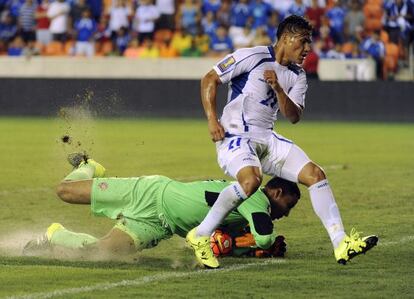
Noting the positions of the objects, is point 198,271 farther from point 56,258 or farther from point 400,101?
point 400,101

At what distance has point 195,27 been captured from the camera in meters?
30.1

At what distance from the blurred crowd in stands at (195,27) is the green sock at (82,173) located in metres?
18.4

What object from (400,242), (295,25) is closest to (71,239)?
(295,25)

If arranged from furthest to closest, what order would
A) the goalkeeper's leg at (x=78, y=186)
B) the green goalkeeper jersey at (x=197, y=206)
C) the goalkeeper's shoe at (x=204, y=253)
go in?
1. the goalkeeper's leg at (x=78, y=186)
2. the green goalkeeper jersey at (x=197, y=206)
3. the goalkeeper's shoe at (x=204, y=253)

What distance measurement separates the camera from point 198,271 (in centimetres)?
892

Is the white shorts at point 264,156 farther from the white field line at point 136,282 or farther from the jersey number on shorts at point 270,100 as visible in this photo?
the white field line at point 136,282

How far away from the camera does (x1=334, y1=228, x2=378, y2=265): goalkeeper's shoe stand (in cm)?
879

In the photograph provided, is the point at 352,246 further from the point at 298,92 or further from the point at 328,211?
the point at 298,92

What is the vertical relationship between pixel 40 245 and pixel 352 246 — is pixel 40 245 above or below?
below

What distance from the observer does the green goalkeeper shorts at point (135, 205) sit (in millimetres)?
9508

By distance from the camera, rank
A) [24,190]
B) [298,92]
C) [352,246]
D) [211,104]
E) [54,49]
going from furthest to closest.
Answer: [54,49] < [24,190] < [298,92] < [211,104] < [352,246]

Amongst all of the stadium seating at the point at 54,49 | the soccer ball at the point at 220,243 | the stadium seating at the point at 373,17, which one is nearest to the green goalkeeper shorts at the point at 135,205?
the soccer ball at the point at 220,243

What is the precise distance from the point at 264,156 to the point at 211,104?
630 millimetres

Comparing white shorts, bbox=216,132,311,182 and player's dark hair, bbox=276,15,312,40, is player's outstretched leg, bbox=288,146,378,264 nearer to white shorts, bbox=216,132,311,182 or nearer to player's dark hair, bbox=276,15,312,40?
white shorts, bbox=216,132,311,182
